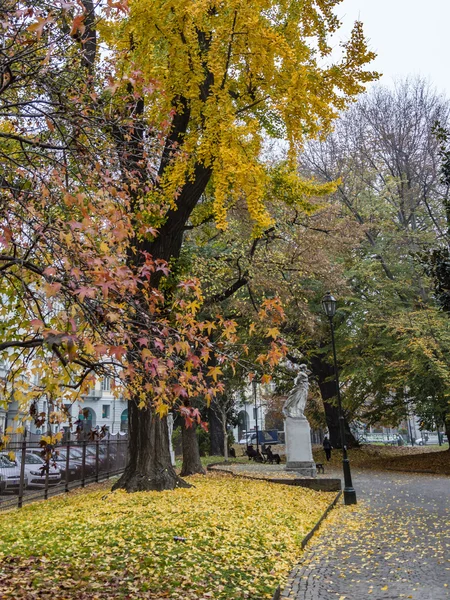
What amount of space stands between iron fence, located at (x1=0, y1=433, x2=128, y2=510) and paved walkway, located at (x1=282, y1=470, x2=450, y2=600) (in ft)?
13.0

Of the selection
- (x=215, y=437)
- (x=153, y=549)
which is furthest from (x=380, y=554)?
(x=215, y=437)

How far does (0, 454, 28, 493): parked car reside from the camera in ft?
38.6

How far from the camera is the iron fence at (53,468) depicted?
11.9 meters

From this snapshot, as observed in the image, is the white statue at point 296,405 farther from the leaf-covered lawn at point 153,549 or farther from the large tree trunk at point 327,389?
the large tree trunk at point 327,389

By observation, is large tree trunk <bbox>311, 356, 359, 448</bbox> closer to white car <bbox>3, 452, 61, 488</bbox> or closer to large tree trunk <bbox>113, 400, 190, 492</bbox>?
white car <bbox>3, 452, 61, 488</bbox>

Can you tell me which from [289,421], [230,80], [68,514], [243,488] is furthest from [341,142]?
[68,514]

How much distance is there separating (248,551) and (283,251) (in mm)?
12839

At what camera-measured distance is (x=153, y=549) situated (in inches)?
251

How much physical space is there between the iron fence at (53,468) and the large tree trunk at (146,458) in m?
1.03

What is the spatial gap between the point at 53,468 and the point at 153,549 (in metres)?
8.15

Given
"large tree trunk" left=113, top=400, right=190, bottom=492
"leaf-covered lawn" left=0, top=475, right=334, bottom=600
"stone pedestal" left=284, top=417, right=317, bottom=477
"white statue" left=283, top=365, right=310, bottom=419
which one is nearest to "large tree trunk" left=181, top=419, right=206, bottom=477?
"stone pedestal" left=284, top=417, right=317, bottom=477

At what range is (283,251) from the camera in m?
18.5

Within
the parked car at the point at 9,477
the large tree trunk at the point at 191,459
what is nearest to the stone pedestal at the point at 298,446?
the large tree trunk at the point at 191,459

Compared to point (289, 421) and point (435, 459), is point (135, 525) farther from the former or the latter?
point (435, 459)
